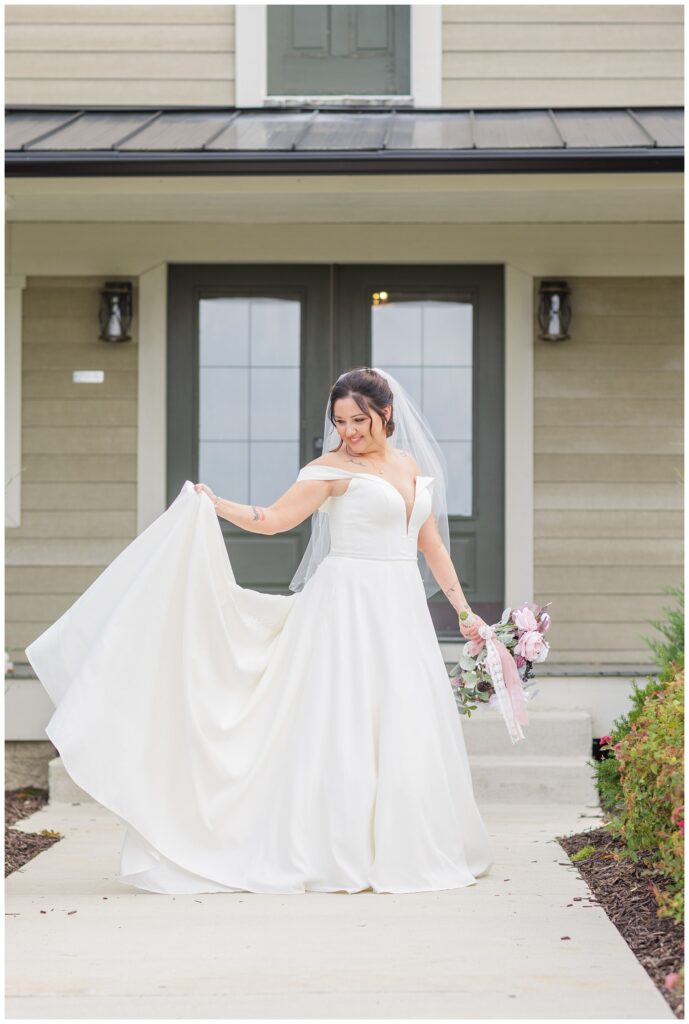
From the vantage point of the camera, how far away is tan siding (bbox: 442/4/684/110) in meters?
7.27

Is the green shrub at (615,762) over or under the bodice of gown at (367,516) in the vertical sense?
under

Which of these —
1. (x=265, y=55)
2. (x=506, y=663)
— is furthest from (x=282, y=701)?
(x=265, y=55)

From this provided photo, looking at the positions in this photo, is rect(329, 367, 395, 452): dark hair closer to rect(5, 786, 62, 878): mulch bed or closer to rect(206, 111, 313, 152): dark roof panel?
rect(206, 111, 313, 152): dark roof panel

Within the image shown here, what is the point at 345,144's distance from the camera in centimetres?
603

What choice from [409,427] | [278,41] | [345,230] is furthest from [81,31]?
[409,427]

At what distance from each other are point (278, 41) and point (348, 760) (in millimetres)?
5260

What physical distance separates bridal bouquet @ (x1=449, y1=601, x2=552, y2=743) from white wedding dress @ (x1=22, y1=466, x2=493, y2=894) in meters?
0.16

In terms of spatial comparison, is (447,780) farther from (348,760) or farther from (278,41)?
(278,41)

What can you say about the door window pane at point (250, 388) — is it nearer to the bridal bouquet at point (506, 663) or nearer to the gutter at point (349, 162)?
the gutter at point (349, 162)

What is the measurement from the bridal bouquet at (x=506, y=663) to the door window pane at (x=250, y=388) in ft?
10.4

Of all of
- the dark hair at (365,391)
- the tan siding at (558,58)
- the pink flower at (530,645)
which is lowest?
the pink flower at (530,645)

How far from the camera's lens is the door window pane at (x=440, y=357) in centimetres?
732

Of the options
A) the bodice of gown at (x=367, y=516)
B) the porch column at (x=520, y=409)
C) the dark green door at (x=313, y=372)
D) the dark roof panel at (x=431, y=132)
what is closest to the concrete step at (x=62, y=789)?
the dark green door at (x=313, y=372)

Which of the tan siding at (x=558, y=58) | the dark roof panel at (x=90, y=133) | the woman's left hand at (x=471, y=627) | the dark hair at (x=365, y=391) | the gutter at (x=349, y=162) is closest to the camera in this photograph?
the dark hair at (x=365, y=391)
